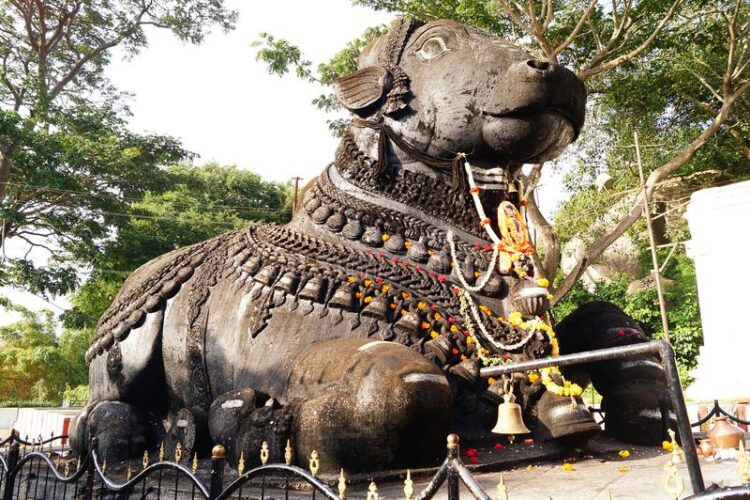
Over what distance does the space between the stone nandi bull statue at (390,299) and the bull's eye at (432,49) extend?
0.04 ft

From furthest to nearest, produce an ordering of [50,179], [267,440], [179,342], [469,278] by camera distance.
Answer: [50,179]
[179,342]
[469,278]
[267,440]

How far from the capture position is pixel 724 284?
828 cm

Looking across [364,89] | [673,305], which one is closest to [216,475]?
[364,89]

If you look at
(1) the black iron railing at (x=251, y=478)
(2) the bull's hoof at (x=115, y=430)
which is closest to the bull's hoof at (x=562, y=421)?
(1) the black iron railing at (x=251, y=478)

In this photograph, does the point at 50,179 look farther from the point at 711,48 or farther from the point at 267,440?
the point at 711,48

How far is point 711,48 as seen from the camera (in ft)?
50.7

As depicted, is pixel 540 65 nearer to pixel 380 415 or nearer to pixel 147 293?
pixel 380 415

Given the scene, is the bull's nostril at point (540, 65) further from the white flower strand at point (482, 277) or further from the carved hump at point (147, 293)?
the carved hump at point (147, 293)

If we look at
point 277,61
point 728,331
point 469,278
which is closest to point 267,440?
point 469,278

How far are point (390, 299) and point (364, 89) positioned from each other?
5.80ft

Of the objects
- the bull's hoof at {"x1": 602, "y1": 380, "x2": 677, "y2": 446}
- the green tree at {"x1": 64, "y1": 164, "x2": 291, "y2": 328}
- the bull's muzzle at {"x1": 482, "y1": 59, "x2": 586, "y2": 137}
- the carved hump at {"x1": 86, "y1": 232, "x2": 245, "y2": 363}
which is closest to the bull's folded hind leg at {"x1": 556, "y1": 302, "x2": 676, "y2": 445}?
the bull's hoof at {"x1": 602, "y1": 380, "x2": 677, "y2": 446}

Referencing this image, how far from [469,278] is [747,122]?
16.3 meters

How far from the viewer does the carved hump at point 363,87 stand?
4.96 m

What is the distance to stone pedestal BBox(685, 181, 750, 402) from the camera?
312 inches
